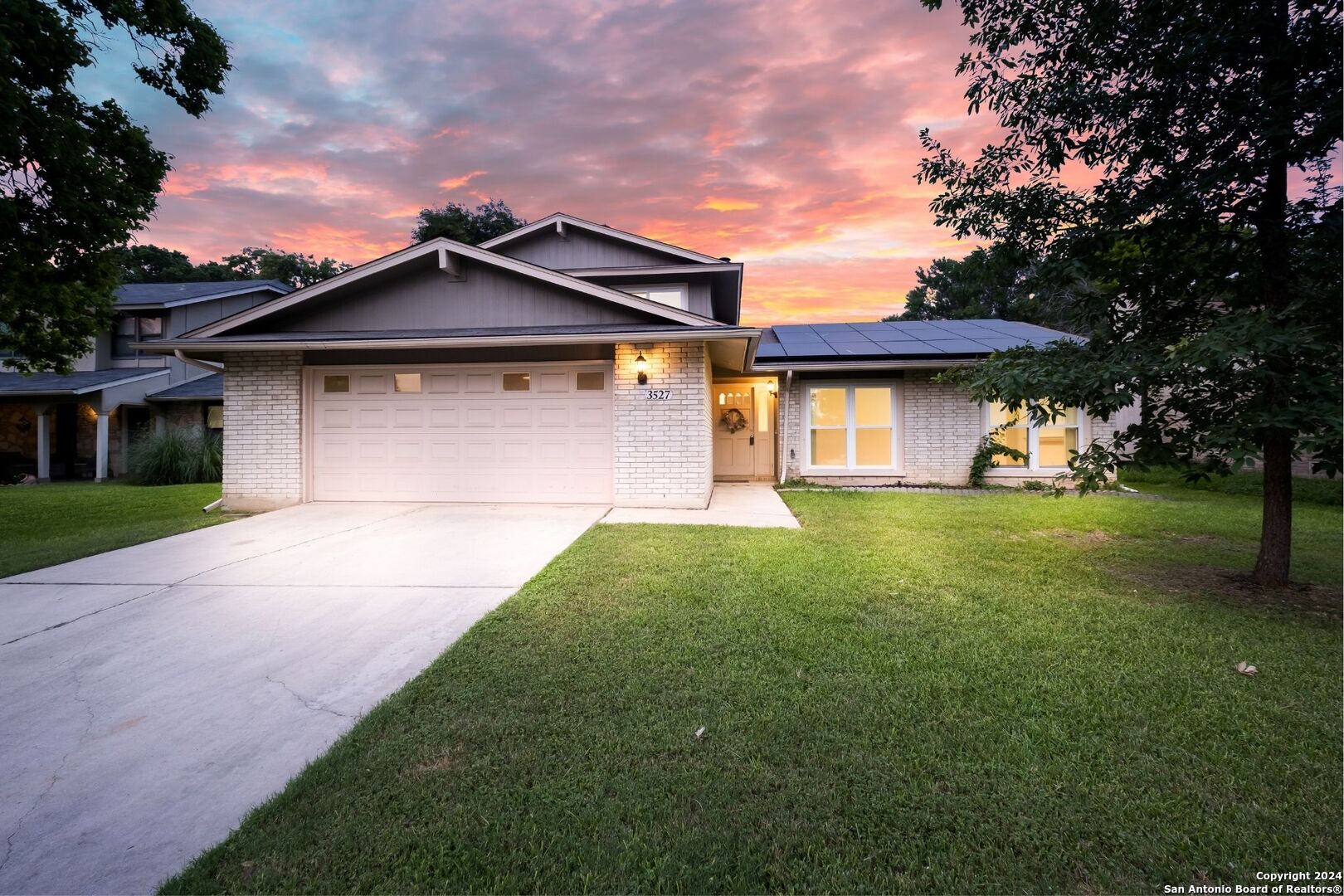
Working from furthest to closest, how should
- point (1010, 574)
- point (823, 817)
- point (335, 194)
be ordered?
point (335, 194) → point (1010, 574) → point (823, 817)

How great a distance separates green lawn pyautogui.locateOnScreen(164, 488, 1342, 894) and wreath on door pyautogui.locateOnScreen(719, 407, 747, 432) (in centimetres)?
868

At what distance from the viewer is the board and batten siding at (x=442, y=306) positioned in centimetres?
913

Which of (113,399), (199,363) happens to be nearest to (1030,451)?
(199,363)

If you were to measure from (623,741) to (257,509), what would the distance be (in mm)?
9597

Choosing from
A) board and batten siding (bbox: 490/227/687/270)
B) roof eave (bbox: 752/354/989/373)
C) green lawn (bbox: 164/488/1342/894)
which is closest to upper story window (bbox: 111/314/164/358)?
board and batten siding (bbox: 490/227/687/270)

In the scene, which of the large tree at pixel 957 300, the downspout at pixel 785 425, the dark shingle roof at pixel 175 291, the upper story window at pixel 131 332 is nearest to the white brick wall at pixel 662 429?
the downspout at pixel 785 425

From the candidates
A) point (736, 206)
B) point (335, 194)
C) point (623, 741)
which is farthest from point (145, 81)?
point (623, 741)

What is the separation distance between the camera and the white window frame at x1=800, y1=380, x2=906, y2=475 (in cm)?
1187

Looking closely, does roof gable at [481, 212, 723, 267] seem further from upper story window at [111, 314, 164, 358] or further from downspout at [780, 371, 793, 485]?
upper story window at [111, 314, 164, 358]

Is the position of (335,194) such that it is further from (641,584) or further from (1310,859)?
(1310,859)

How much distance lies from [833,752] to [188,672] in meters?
3.65

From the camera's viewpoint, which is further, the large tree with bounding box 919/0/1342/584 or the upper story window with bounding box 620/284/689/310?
the upper story window with bounding box 620/284/689/310

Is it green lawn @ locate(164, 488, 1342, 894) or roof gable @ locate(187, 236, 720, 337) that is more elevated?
roof gable @ locate(187, 236, 720, 337)

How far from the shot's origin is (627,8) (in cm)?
1059
